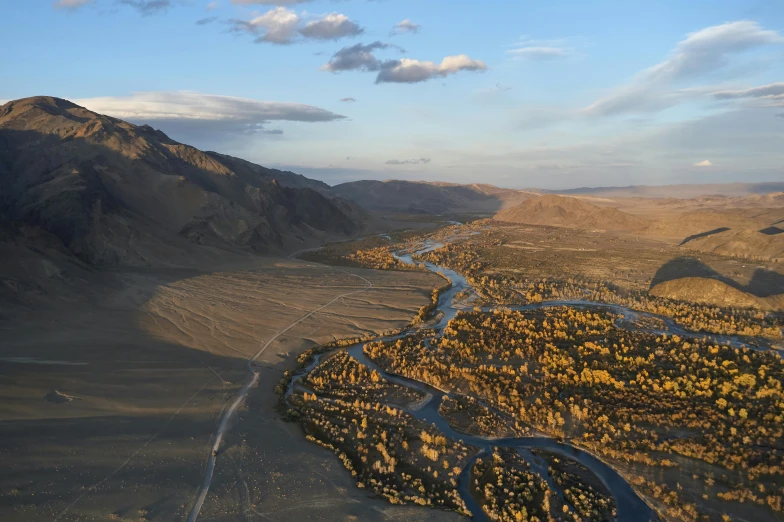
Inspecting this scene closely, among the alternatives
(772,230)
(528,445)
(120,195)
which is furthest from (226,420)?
(772,230)

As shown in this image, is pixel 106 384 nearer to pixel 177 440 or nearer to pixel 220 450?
pixel 177 440

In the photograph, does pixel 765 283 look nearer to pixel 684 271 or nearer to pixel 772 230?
pixel 684 271

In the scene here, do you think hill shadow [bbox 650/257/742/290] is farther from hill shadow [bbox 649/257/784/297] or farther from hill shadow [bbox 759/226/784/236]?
hill shadow [bbox 759/226/784/236]

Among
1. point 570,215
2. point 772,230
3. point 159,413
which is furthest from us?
point 570,215

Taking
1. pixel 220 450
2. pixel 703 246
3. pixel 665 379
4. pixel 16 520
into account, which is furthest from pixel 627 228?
pixel 16 520

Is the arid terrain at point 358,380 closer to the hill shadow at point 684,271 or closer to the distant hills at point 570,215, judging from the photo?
the hill shadow at point 684,271

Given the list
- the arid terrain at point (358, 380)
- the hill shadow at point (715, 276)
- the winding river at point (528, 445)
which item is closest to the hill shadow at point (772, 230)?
the hill shadow at point (715, 276)

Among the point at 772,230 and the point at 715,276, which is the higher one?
the point at 772,230
